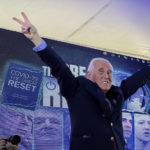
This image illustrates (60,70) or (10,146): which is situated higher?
(60,70)

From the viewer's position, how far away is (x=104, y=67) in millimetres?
1450

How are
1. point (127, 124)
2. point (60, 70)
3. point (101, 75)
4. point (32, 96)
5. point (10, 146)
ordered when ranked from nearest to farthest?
point (60, 70) → point (101, 75) → point (10, 146) → point (32, 96) → point (127, 124)

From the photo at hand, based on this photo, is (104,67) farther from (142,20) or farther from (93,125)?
(142,20)

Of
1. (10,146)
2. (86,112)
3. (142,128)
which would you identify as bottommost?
(10,146)

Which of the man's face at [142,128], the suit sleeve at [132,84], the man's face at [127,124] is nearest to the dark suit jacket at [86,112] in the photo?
the suit sleeve at [132,84]

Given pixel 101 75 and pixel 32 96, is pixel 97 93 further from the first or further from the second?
pixel 32 96

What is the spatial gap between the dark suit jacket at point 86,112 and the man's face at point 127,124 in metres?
1.64

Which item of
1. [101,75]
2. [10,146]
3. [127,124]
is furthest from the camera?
[127,124]

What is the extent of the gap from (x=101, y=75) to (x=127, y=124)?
166 centimetres

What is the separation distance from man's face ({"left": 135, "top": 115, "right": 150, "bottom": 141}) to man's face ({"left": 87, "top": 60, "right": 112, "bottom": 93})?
1714 mm

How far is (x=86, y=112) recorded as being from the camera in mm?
1268

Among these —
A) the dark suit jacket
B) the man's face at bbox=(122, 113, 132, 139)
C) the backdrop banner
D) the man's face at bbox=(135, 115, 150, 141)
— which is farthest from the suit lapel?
the man's face at bbox=(135, 115, 150, 141)

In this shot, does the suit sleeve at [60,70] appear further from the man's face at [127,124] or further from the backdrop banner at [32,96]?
the man's face at [127,124]

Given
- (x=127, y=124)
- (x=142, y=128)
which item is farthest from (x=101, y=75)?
(x=142, y=128)
